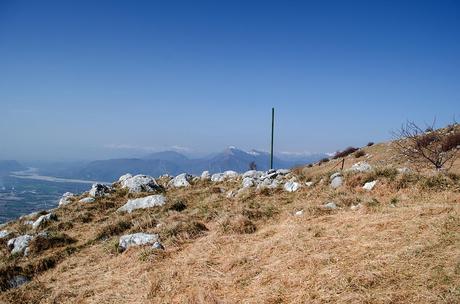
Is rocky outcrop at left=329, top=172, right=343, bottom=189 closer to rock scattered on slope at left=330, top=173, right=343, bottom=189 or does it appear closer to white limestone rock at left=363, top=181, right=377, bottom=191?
rock scattered on slope at left=330, top=173, right=343, bottom=189

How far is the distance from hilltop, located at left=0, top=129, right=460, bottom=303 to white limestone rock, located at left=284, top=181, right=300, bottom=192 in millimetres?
871

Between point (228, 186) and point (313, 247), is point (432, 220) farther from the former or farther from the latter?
point (228, 186)

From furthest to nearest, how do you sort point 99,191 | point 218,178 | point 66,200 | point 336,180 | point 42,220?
point 218,178
point 66,200
point 99,191
point 42,220
point 336,180

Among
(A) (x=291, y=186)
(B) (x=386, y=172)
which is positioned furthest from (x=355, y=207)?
(A) (x=291, y=186)

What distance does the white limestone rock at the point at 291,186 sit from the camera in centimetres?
1670

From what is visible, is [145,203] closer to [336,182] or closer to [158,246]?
[158,246]

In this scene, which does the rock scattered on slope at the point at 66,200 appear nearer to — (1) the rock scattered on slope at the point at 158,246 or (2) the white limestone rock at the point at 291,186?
(2) the white limestone rock at the point at 291,186

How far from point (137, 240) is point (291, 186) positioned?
887 centimetres

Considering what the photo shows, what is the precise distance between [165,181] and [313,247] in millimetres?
21248

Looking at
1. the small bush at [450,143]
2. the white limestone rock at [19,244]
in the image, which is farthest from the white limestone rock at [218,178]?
the small bush at [450,143]

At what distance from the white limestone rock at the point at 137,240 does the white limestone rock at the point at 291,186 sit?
26.6 ft

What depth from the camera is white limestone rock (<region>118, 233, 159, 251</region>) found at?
33.7ft

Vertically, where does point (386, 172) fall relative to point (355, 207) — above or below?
above

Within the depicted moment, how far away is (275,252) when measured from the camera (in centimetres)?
816
